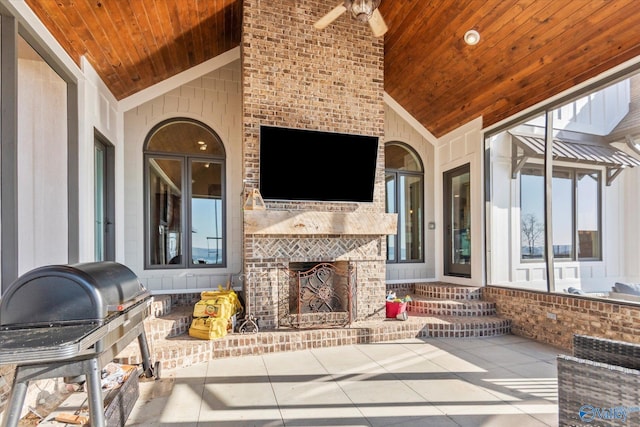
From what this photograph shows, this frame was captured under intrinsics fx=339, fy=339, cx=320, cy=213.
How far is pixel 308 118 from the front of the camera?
188 inches

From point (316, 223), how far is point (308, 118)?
1498mm

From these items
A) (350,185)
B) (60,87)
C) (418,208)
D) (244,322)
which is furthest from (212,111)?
(418,208)

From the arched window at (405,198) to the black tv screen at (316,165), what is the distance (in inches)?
76.4

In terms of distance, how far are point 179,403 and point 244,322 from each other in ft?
4.85

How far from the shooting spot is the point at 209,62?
563cm

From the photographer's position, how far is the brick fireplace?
178 inches

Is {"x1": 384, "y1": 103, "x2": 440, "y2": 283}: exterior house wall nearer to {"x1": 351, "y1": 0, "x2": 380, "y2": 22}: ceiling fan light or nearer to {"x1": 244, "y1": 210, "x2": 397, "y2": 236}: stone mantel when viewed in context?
{"x1": 244, "y1": 210, "x2": 397, "y2": 236}: stone mantel

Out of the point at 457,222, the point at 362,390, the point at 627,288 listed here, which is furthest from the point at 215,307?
the point at 627,288

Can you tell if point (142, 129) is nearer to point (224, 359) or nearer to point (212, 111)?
point (212, 111)

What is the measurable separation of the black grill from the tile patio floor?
970 mm

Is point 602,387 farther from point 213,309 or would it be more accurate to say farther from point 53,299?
point 213,309

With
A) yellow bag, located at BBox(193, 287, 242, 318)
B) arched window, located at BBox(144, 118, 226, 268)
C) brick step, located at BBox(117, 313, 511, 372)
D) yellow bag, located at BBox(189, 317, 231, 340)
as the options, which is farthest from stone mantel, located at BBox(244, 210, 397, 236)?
arched window, located at BBox(144, 118, 226, 268)

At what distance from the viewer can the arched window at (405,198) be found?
672cm

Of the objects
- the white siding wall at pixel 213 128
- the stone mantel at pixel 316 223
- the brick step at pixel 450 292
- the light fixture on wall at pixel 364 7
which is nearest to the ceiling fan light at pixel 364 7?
the light fixture on wall at pixel 364 7
